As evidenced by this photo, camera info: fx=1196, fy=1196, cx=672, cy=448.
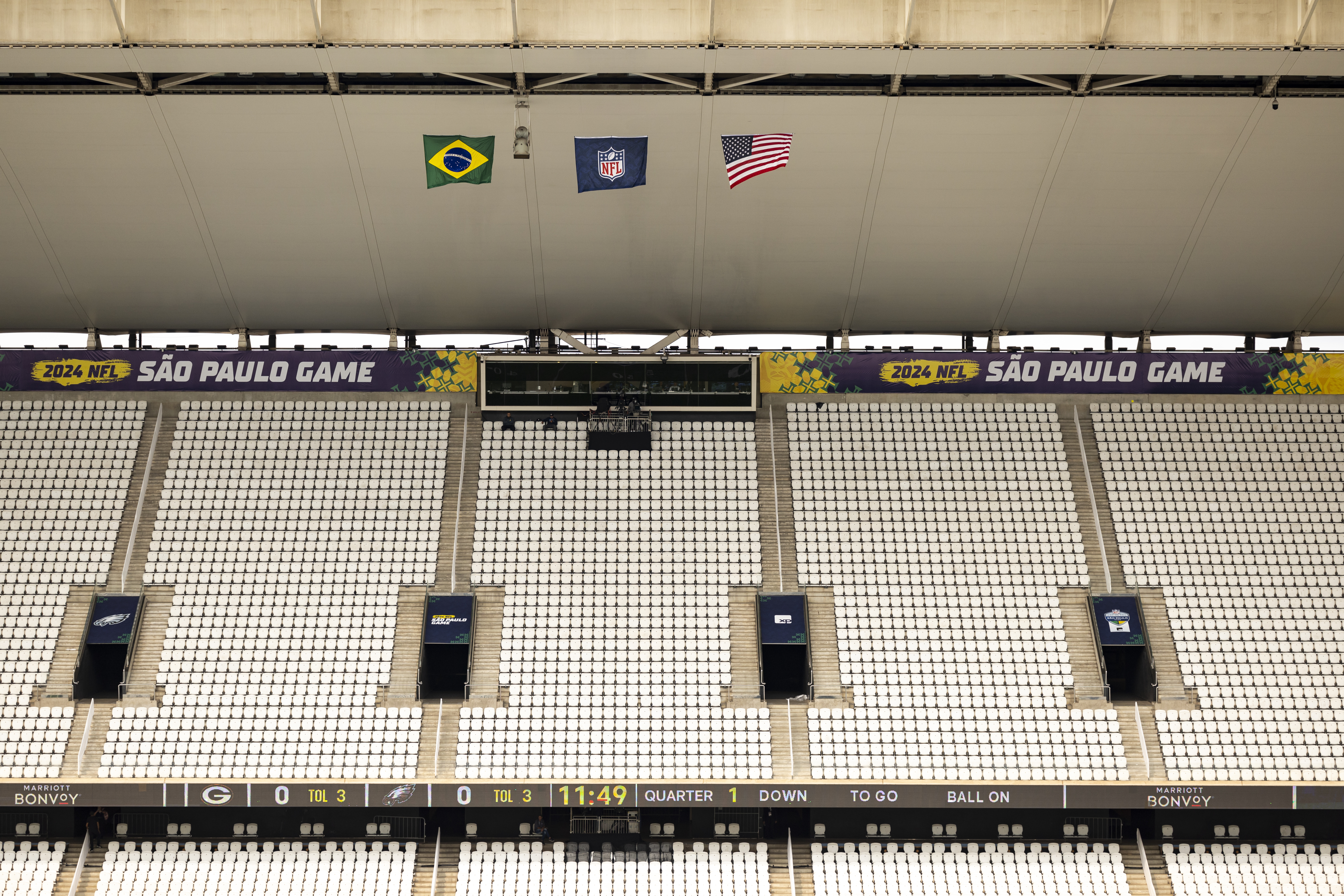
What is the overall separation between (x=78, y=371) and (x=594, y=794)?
51.3 feet

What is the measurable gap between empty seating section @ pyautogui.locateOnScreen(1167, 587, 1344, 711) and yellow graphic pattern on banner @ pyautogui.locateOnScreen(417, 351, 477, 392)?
16.2 metres

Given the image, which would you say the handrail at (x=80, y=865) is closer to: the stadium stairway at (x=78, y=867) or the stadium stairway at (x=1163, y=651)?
the stadium stairway at (x=78, y=867)

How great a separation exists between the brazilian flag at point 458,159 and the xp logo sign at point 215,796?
39.1ft

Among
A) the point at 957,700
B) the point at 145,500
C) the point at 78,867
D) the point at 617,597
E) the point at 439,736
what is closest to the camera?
the point at 78,867

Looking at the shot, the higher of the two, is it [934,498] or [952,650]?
[934,498]

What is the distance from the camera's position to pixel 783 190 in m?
24.6

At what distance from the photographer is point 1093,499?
2702 cm

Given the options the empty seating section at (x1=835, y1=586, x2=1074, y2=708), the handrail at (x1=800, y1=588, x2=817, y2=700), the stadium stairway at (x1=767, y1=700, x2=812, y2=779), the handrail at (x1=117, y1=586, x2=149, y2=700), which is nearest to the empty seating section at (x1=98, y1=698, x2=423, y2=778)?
the handrail at (x1=117, y1=586, x2=149, y2=700)

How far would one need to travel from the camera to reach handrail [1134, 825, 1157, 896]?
73.9 feet

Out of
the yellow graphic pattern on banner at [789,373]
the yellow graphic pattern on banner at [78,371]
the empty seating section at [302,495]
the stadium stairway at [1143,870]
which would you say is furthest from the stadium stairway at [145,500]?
the stadium stairway at [1143,870]

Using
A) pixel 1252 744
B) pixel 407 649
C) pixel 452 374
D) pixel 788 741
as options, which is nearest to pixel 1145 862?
pixel 1252 744

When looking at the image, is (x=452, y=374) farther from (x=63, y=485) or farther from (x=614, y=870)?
(x=614, y=870)

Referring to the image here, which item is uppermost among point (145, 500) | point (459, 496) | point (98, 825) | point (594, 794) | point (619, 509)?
point (459, 496)

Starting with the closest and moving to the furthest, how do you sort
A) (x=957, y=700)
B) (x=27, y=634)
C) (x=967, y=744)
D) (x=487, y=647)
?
(x=967, y=744)
(x=957, y=700)
(x=27, y=634)
(x=487, y=647)
